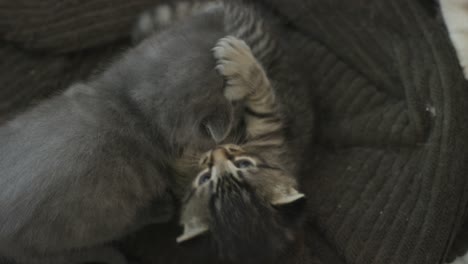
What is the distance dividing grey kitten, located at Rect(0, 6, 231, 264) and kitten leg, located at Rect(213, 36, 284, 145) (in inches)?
1.8

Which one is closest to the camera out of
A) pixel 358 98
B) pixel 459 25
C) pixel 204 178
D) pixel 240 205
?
pixel 240 205

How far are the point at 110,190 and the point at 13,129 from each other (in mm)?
324

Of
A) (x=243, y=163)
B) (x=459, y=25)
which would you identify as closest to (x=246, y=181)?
(x=243, y=163)

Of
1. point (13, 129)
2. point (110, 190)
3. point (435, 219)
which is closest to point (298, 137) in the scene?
point (435, 219)

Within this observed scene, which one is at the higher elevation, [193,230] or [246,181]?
[246,181]

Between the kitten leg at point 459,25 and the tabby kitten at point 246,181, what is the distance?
2.15 ft

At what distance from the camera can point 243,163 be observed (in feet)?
4.42

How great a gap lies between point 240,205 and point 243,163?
0.15 meters

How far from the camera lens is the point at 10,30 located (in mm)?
1776

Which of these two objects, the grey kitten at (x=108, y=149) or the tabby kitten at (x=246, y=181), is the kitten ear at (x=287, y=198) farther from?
the grey kitten at (x=108, y=149)

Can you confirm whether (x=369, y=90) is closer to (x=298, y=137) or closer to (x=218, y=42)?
(x=298, y=137)

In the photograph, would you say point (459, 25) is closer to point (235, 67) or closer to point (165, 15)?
point (235, 67)

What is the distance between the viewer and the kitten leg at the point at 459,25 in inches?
64.4

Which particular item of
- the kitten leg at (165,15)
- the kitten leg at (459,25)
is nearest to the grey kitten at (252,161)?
the kitten leg at (165,15)
